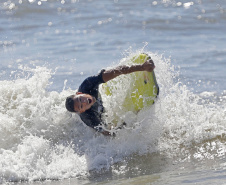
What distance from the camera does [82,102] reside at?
19.2 ft

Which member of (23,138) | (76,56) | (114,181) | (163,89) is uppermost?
(76,56)

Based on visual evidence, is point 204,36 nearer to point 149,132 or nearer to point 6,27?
point 6,27

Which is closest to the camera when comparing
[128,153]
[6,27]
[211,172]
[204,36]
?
[211,172]

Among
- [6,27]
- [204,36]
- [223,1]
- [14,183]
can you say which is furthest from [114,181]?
[223,1]

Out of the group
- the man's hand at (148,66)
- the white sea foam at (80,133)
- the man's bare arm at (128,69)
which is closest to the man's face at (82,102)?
the man's bare arm at (128,69)

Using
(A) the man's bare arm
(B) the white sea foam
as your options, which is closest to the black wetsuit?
(A) the man's bare arm

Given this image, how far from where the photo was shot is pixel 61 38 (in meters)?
14.4

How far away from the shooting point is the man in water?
5840mm

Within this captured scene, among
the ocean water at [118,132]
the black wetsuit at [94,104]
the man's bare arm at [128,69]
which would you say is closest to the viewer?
the ocean water at [118,132]

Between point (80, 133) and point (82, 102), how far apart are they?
3.21 feet

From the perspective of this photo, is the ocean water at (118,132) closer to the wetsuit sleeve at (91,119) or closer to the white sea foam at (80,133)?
the white sea foam at (80,133)

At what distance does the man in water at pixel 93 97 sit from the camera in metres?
5.84

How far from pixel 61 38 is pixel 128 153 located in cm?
866

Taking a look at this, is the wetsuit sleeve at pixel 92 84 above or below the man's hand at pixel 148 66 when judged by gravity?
below
